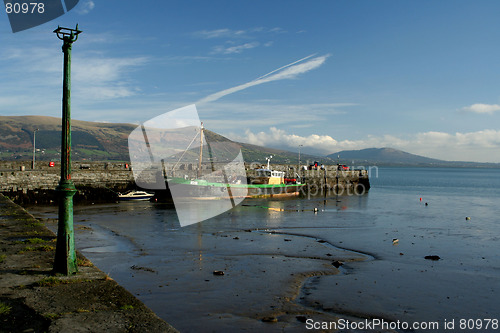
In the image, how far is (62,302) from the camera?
24.1ft

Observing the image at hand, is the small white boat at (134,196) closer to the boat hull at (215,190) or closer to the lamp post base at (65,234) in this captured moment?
the boat hull at (215,190)

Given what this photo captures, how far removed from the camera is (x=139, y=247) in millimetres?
19859

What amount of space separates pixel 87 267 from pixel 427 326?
8769 mm

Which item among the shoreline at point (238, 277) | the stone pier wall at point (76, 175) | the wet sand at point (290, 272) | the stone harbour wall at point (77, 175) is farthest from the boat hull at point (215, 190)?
the shoreline at point (238, 277)

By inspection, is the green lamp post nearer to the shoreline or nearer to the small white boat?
the shoreline

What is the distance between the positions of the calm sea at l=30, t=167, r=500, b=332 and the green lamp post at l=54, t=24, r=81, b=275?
2.71 meters

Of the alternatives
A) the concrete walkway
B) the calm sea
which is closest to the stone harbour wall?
the calm sea

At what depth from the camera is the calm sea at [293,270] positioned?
35.9ft

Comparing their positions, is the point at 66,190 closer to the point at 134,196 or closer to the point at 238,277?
the point at 238,277

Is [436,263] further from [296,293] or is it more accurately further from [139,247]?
[139,247]

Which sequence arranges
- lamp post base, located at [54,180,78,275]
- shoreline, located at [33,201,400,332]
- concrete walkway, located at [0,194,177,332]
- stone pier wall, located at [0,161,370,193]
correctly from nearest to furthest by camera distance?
1. concrete walkway, located at [0,194,177,332]
2. lamp post base, located at [54,180,78,275]
3. shoreline, located at [33,201,400,332]
4. stone pier wall, located at [0,161,370,193]

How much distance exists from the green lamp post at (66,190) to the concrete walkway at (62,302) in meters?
0.37

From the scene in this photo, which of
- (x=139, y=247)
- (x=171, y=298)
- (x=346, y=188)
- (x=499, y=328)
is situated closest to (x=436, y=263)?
(x=499, y=328)

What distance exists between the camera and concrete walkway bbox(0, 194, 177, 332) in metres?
6.41
